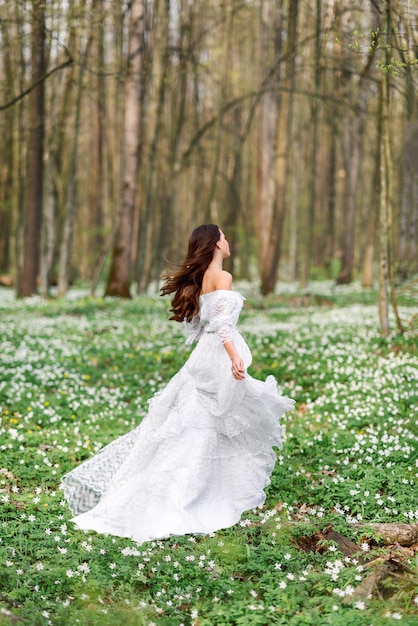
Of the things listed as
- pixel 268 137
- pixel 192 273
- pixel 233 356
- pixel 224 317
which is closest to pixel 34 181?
pixel 268 137

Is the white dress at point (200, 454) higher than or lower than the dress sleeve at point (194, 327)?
lower

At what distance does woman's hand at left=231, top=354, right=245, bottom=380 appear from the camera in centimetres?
594

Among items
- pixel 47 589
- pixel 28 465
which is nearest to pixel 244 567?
pixel 47 589

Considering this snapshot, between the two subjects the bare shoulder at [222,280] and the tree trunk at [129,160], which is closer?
the bare shoulder at [222,280]

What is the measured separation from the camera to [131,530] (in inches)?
220

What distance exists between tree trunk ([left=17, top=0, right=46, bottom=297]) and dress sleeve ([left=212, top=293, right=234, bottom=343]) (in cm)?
1658

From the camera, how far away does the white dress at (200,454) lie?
5770 mm

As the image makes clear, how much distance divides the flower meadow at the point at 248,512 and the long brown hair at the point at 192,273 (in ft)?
6.76

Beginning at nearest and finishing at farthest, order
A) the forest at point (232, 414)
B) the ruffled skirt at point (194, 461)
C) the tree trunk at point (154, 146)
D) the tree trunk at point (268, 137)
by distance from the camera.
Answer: the forest at point (232, 414) < the ruffled skirt at point (194, 461) < the tree trunk at point (154, 146) < the tree trunk at point (268, 137)

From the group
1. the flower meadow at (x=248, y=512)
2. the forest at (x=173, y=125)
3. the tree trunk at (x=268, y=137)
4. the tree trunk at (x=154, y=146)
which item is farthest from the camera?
the tree trunk at (x=268, y=137)

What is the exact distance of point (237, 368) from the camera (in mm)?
5941

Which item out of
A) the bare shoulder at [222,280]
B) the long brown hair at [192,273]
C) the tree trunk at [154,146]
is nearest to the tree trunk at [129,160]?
the tree trunk at [154,146]

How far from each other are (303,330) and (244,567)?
9112mm

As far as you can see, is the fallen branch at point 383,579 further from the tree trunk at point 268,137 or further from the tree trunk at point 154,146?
the tree trunk at point 268,137
